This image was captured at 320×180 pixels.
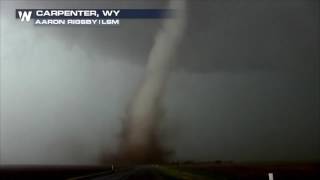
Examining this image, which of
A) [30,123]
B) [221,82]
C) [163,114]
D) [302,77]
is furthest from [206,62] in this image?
[30,123]

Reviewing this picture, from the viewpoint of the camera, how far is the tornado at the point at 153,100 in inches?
86.3

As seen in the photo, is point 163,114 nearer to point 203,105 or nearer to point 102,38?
point 203,105

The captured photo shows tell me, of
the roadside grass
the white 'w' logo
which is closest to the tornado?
the roadside grass

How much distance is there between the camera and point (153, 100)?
221cm

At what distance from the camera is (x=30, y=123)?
218 centimetres

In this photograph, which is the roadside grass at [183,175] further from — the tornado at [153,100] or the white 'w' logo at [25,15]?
the white 'w' logo at [25,15]

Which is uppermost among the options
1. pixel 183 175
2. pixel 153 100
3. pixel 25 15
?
pixel 25 15

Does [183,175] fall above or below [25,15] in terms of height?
below

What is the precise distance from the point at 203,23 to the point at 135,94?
465 mm

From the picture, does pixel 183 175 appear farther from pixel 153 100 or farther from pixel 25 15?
pixel 25 15

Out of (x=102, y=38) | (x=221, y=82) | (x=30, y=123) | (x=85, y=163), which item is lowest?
(x=85, y=163)

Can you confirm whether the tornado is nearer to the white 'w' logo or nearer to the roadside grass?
the roadside grass

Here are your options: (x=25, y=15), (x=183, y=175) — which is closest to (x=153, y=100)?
(x=183, y=175)

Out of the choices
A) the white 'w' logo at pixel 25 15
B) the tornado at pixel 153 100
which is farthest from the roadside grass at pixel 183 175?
the white 'w' logo at pixel 25 15
